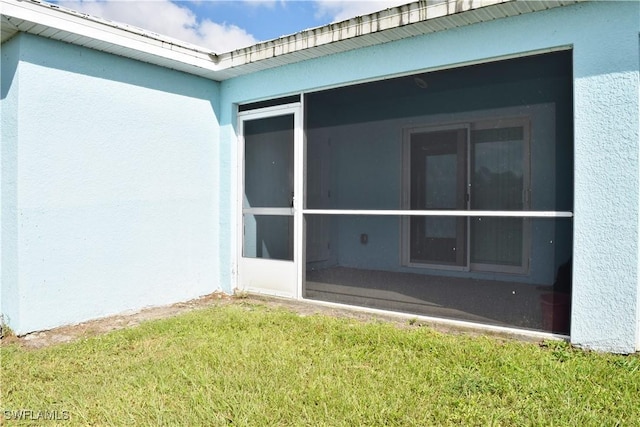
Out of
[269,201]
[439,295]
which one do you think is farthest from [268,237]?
[439,295]

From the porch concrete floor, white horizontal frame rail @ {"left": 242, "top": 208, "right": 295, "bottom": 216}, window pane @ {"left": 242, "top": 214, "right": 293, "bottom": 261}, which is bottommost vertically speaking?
the porch concrete floor

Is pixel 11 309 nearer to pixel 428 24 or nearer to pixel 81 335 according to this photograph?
pixel 81 335

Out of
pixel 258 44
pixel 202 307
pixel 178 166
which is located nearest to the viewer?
pixel 258 44

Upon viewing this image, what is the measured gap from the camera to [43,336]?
4.21 m

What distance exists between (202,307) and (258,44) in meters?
3.34

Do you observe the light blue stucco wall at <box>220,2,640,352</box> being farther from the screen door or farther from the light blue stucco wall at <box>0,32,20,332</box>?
the light blue stucco wall at <box>0,32,20,332</box>

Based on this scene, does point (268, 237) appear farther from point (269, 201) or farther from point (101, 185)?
point (101, 185)

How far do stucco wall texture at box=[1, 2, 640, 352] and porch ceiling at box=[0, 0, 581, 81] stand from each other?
13cm

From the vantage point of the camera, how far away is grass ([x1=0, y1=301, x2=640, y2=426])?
2551 millimetres

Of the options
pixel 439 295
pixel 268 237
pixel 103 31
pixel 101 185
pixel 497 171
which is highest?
pixel 103 31

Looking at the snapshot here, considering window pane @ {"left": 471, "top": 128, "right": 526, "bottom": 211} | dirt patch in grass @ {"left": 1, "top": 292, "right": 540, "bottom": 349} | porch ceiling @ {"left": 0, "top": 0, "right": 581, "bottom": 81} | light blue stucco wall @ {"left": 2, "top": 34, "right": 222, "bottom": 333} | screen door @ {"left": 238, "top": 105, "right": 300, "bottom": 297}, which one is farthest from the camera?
screen door @ {"left": 238, "top": 105, "right": 300, "bottom": 297}

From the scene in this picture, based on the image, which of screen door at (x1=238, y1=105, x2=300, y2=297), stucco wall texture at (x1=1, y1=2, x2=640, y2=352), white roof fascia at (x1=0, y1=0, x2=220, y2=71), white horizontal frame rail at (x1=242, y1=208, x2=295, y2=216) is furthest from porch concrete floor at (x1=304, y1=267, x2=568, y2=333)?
white roof fascia at (x1=0, y1=0, x2=220, y2=71)

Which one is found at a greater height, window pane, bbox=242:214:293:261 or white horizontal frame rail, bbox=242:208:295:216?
white horizontal frame rail, bbox=242:208:295:216

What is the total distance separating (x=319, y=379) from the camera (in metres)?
2.99
